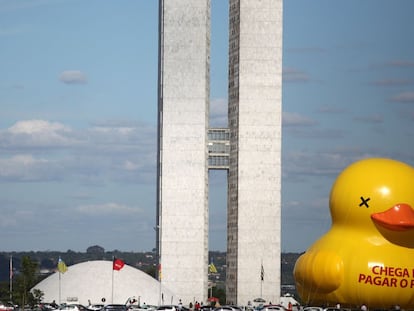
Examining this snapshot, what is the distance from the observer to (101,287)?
121m

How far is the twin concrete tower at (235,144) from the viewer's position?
12431cm

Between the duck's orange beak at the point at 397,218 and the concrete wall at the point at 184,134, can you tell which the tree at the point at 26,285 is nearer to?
the concrete wall at the point at 184,134

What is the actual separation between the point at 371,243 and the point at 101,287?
5601 cm

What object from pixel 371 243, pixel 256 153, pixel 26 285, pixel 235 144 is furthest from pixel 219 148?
pixel 371 243

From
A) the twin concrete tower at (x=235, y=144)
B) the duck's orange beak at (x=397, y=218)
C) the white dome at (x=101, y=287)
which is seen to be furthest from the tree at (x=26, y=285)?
the duck's orange beak at (x=397, y=218)

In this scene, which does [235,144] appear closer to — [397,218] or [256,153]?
[256,153]

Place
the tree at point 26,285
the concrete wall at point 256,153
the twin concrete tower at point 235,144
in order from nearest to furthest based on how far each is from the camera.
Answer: the tree at point 26,285, the concrete wall at point 256,153, the twin concrete tower at point 235,144

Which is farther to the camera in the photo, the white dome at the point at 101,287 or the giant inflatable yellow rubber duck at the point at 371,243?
the white dome at the point at 101,287

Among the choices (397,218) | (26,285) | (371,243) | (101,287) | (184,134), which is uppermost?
(184,134)

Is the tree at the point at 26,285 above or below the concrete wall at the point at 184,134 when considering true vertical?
below

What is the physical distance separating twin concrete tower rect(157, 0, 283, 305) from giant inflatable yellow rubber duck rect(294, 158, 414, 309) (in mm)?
54688

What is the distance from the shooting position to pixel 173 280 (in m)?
124

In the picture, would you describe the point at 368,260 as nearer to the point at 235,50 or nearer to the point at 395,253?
the point at 395,253

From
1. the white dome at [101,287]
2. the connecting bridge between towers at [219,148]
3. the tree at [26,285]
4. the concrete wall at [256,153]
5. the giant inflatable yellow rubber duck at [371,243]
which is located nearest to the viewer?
the giant inflatable yellow rubber duck at [371,243]
